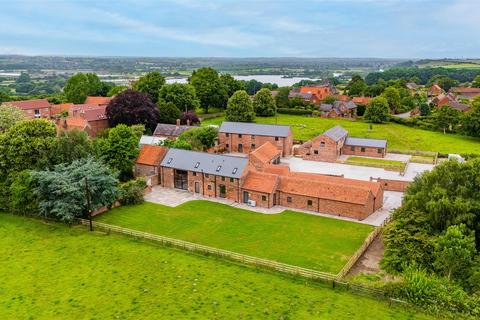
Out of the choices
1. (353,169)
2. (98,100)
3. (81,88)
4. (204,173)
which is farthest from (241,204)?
(81,88)

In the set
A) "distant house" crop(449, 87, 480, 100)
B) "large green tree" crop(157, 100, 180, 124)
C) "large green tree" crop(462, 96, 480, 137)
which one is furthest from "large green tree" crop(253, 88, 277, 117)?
"distant house" crop(449, 87, 480, 100)

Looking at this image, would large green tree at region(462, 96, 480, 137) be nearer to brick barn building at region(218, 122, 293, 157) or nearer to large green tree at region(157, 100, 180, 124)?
brick barn building at region(218, 122, 293, 157)

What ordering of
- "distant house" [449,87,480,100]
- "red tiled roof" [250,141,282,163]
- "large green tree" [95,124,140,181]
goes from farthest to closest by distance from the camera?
"distant house" [449,87,480,100] → "red tiled roof" [250,141,282,163] → "large green tree" [95,124,140,181]

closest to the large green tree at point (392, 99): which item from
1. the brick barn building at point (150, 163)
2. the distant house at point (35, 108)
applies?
the brick barn building at point (150, 163)

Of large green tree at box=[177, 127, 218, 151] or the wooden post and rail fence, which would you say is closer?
the wooden post and rail fence

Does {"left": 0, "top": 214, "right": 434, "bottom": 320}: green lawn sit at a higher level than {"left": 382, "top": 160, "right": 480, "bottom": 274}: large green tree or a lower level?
lower

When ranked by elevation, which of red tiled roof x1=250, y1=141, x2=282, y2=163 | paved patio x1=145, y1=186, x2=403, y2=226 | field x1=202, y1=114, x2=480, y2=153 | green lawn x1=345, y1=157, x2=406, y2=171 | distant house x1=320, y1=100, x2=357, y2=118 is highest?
distant house x1=320, y1=100, x2=357, y2=118
